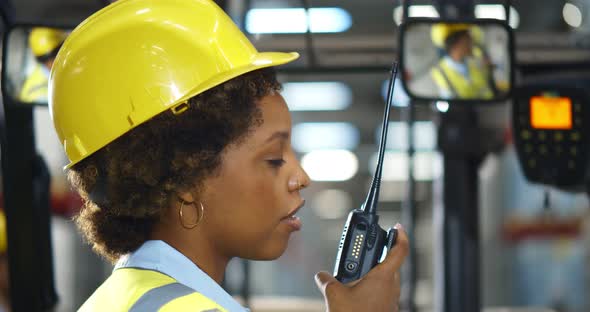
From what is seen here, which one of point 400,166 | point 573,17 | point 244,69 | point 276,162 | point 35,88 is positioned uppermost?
point 244,69

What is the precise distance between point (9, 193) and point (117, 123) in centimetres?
209

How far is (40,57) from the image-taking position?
288cm

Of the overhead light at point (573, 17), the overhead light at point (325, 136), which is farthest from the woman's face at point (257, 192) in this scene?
the overhead light at point (325, 136)

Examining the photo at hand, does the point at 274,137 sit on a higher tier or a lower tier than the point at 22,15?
higher

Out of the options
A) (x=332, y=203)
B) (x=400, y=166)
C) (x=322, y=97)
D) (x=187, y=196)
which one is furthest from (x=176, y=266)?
(x=322, y=97)

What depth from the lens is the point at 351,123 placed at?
15.9 meters

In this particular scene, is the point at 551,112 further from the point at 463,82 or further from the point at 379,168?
the point at 379,168

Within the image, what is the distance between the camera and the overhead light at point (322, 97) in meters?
16.1

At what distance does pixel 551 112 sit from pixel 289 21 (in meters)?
1.04

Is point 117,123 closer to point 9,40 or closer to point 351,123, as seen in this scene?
point 9,40

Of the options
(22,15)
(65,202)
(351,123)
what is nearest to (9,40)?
(22,15)

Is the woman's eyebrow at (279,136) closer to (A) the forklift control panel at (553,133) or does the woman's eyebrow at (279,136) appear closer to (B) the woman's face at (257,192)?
(B) the woman's face at (257,192)

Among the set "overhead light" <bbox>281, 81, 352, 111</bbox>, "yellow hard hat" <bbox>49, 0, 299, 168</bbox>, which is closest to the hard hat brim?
"yellow hard hat" <bbox>49, 0, 299, 168</bbox>

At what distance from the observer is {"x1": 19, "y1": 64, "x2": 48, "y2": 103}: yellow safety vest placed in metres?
2.88
